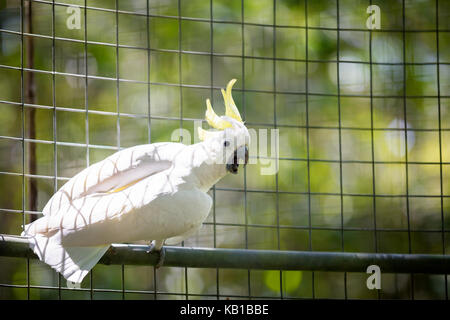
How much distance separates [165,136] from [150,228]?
1.93 metres

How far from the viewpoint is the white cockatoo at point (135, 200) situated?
1.90 m

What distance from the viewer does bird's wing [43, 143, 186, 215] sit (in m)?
1.99

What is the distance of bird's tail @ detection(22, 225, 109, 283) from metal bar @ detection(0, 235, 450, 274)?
36mm

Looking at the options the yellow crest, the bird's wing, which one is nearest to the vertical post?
the bird's wing

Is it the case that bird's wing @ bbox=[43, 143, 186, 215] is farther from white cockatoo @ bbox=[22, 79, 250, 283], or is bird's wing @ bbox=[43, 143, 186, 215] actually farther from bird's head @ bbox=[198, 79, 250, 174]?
bird's head @ bbox=[198, 79, 250, 174]

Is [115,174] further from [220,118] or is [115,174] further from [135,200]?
[220,118]

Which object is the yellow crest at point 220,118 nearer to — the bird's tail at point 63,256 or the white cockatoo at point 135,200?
the white cockatoo at point 135,200

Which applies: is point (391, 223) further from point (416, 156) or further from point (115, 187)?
point (115, 187)

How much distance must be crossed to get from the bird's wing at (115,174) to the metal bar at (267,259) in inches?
7.0

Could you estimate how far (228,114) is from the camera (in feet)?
6.91

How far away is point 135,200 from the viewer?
193cm

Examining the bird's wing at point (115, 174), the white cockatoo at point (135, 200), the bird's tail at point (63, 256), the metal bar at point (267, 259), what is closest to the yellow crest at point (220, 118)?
the white cockatoo at point (135, 200)

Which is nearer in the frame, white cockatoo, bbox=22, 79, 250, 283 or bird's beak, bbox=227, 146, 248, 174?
white cockatoo, bbox=22, 79, 250, 283
